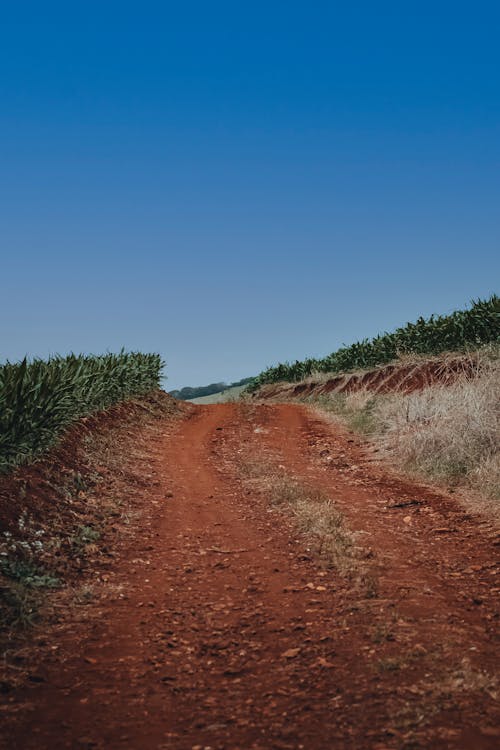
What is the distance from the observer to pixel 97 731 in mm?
3629

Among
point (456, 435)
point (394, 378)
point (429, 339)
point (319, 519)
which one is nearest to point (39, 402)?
point (319, 519)

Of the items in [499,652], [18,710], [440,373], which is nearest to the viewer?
[18,710]

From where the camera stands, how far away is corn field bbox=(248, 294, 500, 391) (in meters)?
24.5

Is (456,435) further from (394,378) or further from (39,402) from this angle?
(394,378)

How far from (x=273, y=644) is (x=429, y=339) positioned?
24.3m

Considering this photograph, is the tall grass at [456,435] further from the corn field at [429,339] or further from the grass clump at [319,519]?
the corn field at [429,339]

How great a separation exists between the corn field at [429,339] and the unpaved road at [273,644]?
55.5 ft

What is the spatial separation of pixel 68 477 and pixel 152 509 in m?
1.53

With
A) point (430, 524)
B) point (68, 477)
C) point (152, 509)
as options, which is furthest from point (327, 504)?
point (68, 477)

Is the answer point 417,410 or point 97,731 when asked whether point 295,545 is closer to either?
point 97,731

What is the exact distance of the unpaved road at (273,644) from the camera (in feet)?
11.6

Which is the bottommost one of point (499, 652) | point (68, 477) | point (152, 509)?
point (499, 652)

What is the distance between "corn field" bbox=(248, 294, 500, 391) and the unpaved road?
16.9 metres

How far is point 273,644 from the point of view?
463cm
